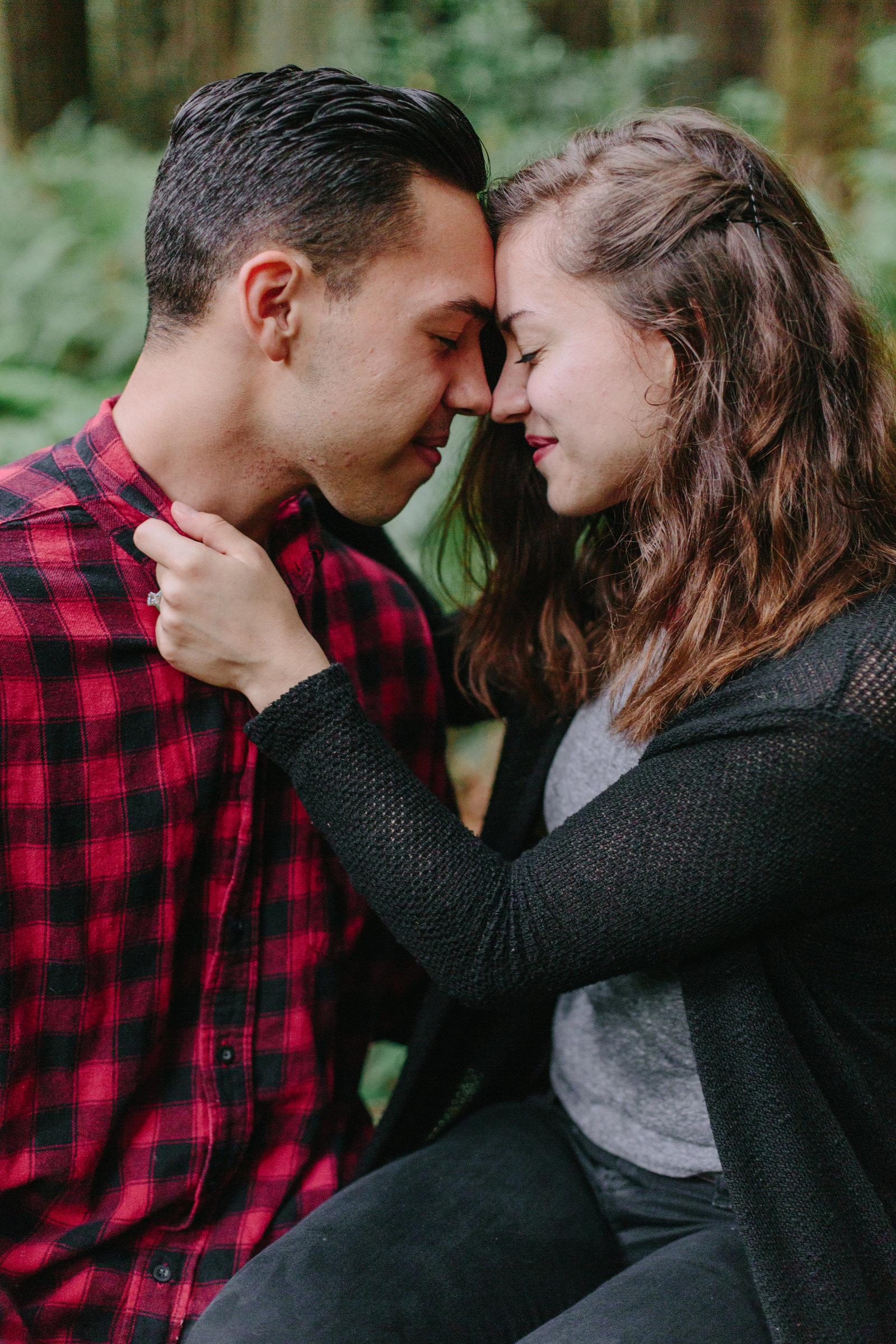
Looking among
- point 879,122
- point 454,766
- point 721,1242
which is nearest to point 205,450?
point 721,1242

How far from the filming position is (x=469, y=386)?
5.50ft

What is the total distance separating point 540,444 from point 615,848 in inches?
29.2

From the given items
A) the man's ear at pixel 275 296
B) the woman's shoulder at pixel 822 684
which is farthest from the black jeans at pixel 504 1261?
the man's ear at pixel 275 296

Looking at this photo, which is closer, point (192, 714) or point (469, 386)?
point (192, 714)

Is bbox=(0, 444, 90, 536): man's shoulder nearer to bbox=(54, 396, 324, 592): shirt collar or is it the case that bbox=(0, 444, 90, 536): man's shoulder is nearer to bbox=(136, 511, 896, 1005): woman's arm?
bbox=(54, 396, 324, 592): shirt collar

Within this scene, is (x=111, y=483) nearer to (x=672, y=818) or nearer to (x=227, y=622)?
(x=227, y=622)

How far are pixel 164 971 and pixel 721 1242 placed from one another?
938 mm

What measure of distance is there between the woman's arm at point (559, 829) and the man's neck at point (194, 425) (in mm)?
Result: 129

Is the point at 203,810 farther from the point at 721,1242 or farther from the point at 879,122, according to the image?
the point at 879,122

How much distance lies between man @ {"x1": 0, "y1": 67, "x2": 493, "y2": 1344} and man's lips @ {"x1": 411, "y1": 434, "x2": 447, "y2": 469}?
0.01m

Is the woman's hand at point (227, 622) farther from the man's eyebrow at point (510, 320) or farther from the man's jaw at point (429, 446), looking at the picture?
the man's eyebrow at point (510, 320)

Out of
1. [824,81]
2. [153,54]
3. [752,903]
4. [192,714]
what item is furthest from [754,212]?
[153,54]

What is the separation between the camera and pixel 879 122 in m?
3.82

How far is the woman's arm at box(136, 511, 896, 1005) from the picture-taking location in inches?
51.6
